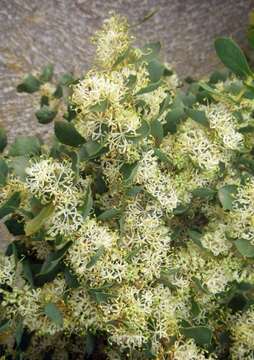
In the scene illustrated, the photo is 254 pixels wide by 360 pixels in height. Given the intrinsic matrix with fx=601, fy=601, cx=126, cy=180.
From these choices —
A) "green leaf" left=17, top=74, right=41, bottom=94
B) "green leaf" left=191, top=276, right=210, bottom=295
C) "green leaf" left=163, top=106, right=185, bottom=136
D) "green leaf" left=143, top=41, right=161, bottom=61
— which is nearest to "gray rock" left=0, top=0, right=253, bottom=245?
"green leaf" left=17, top=74, right=41, bottom=94

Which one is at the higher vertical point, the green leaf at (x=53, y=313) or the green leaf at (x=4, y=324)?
the green leaf at (x=53, y=313)

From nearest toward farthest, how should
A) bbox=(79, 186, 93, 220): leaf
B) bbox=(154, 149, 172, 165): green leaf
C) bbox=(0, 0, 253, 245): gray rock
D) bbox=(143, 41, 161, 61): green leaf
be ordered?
bbox=(79, 186, 93, 220): leaf → bbox=(154, 149, 172, 165): green leaf → bbox=(143, 41, 161, 61): green leaf → bbox=(0, 0, 253, 245): gray rock

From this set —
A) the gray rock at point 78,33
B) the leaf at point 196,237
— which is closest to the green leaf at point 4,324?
the leaf at point 196,237

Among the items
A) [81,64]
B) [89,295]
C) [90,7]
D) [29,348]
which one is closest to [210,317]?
[89,295]

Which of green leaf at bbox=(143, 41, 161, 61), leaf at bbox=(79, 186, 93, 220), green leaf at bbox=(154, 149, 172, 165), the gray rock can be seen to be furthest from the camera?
the gray rock

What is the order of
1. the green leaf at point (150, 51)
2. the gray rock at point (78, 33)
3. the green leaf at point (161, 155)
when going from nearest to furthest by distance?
the green leaf at point (161, 155) → the green leaf at point (150, 51) → the gray rock at point (78, 33)

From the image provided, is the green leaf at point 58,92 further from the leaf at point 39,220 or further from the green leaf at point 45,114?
the leaf at point 39,220

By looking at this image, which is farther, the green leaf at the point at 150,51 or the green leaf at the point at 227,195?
the green leaf at the point at 150,51

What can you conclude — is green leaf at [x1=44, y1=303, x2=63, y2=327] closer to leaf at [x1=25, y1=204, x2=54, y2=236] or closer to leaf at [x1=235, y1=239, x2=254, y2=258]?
leaf at [x1=25, y1=204, x2=54, y2=236]

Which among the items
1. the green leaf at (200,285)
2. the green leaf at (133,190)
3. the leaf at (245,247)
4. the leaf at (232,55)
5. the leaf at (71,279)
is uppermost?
the leaf at (232,55)
